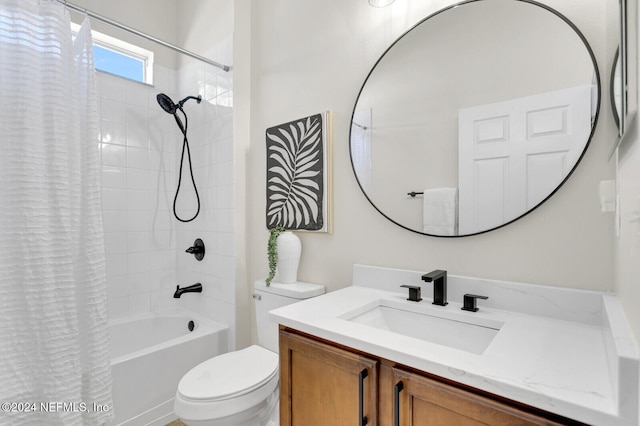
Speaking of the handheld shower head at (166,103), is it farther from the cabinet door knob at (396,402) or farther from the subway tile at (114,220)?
the cabinet door knob at (396,402)

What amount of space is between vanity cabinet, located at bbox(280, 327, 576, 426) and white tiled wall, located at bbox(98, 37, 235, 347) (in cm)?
113

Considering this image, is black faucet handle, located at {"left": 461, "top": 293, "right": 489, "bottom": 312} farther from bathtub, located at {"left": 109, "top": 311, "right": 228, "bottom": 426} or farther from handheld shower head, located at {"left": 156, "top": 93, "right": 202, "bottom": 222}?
handheld shower head, located at {"left": 156, "top": 93, "right": 202, "bottom": 222}

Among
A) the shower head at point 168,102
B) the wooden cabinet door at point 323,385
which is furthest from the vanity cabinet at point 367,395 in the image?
the shower head at point 168,102

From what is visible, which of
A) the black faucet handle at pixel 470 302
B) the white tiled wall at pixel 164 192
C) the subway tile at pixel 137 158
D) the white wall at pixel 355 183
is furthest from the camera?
the subway tile at pixel 137 158

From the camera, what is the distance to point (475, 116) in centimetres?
126

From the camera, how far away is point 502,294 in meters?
1.18

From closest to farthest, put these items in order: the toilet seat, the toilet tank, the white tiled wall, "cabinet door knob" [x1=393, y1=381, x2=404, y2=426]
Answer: "cabinet door knob" [x1=393, y1=381, x2=404, y2=426] → the toilet seat → the toilet tank → the white tiled wall

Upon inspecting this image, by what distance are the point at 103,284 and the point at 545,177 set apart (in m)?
1.81

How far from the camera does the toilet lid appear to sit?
52.3 inches

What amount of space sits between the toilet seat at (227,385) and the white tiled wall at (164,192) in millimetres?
607

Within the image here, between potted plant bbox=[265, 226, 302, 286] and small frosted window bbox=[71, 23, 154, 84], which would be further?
small frosted window bbox=[71, 23, 154, 84]

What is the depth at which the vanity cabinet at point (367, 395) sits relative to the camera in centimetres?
72

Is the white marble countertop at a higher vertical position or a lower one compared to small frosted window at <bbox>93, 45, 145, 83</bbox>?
lower

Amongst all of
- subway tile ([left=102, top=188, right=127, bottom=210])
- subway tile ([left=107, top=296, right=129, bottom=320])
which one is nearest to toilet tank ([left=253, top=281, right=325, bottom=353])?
subway tile ([left=107, top=296, right=129, bottom=320])
